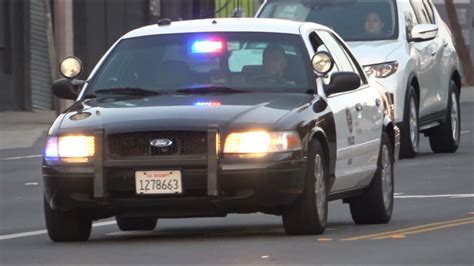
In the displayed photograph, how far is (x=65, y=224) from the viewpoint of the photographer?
10.9 m

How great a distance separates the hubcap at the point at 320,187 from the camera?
35.9 feet

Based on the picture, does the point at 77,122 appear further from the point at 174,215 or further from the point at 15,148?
the point at 15,148

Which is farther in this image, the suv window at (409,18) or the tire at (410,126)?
the suv window at (409,18)

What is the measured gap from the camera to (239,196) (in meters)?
10.5

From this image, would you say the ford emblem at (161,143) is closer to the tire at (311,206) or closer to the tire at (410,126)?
the tire at (311,206)

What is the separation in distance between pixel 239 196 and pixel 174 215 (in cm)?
44

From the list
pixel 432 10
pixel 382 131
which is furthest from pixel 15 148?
pixel 382 131

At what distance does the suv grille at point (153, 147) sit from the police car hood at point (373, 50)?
26.3ft

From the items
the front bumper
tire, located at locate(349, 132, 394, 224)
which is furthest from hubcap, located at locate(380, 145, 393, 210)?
the front bumper

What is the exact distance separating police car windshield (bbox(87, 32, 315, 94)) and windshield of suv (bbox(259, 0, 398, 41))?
7190mm

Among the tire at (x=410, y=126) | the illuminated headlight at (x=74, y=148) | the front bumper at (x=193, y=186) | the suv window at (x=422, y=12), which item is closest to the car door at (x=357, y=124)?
the front bumper at (x=193, y=186)

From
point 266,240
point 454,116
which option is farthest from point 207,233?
point 454,116

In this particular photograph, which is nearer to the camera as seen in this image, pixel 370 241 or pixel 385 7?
pixel 370 241

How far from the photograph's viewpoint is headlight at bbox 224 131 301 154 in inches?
411
